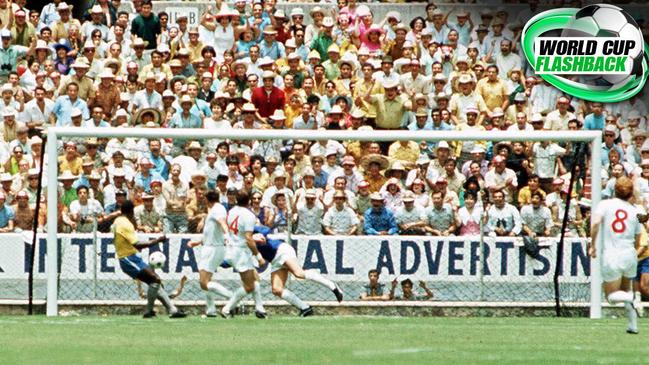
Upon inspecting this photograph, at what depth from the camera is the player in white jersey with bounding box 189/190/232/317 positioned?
19.6 meters

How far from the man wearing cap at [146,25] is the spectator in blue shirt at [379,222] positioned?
25.9 ft

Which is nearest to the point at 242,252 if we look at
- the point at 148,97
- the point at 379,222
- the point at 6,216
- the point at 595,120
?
the point at 379,222

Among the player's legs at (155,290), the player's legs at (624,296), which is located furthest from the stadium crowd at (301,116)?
the player's legs at (624,296)

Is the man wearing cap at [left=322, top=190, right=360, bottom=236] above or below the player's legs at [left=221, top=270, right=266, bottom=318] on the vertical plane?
above

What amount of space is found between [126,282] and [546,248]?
5662 millimetres

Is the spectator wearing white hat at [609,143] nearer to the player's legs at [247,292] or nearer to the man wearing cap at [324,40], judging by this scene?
the man wearing cap at [324,40]

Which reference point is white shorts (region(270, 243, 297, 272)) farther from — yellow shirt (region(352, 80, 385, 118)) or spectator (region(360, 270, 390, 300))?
yellow shirt (region(352, 80, 385, 118))

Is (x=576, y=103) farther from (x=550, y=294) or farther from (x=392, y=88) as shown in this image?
(x=550, y=294)

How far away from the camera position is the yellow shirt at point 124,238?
1958 centimetres

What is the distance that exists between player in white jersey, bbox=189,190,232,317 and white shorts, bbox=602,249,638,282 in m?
4.93

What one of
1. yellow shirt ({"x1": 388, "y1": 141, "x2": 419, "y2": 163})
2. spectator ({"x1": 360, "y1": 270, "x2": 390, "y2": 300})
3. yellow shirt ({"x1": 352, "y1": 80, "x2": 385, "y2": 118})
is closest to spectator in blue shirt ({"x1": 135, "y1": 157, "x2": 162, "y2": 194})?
spectator ({"x1": 360, "y1": 270, "x2": 390, "y2": 300})

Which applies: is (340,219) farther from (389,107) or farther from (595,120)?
(595,120)

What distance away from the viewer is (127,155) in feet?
71.1

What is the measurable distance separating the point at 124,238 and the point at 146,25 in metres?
9.28
